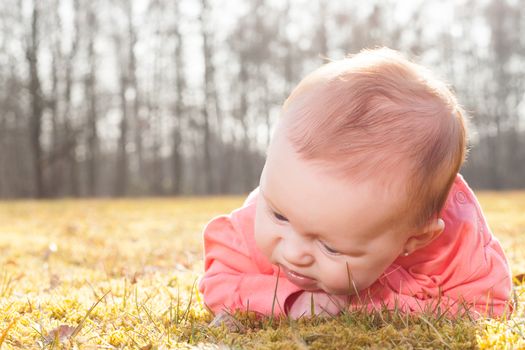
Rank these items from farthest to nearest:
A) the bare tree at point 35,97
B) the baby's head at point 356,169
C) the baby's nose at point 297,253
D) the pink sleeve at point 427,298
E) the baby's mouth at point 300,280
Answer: the bare tree at point 35,97 → the pink sleeve at point 427,298 → the baby's mouth at point 300,280 → the baby's nose at point 297,253 → the baby's head at point 356,169

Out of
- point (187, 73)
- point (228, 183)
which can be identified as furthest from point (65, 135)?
point (228, 183)

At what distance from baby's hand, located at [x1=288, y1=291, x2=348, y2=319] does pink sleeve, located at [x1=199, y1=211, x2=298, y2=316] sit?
0.05 m

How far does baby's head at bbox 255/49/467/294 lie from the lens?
1779 millimetres

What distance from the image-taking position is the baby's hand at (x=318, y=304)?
219cm

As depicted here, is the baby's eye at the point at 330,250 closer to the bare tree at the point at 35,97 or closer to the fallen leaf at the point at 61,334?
the fallen leaf at the point at 61,334

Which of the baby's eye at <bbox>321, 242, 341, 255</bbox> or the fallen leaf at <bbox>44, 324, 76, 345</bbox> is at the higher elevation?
the baby's eye at <bbox>321, 242, 341, 255</bbox>

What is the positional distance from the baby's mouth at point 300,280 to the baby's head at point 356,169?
0.01m

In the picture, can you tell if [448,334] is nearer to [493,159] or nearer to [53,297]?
[53,297]

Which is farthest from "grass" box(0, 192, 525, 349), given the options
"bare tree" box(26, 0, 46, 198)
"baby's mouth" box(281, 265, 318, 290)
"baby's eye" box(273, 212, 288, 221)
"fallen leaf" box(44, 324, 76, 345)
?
"bare tree" box(26, 0, 46, 198)

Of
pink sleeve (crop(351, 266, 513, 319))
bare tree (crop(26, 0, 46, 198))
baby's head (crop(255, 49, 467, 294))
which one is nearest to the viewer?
baby's head (crop(255, 49, 467, 294))

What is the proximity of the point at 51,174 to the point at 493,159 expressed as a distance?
26188 millimetres

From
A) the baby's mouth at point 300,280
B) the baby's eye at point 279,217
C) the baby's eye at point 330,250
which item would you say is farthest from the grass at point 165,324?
the baby's eye at point 279,217

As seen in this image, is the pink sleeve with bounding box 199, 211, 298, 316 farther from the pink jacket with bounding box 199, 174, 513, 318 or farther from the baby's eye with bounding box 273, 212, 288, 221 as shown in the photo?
the baby's eye with bounding box 273, 212, 288, 221

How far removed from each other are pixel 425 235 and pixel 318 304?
18.8 inches
